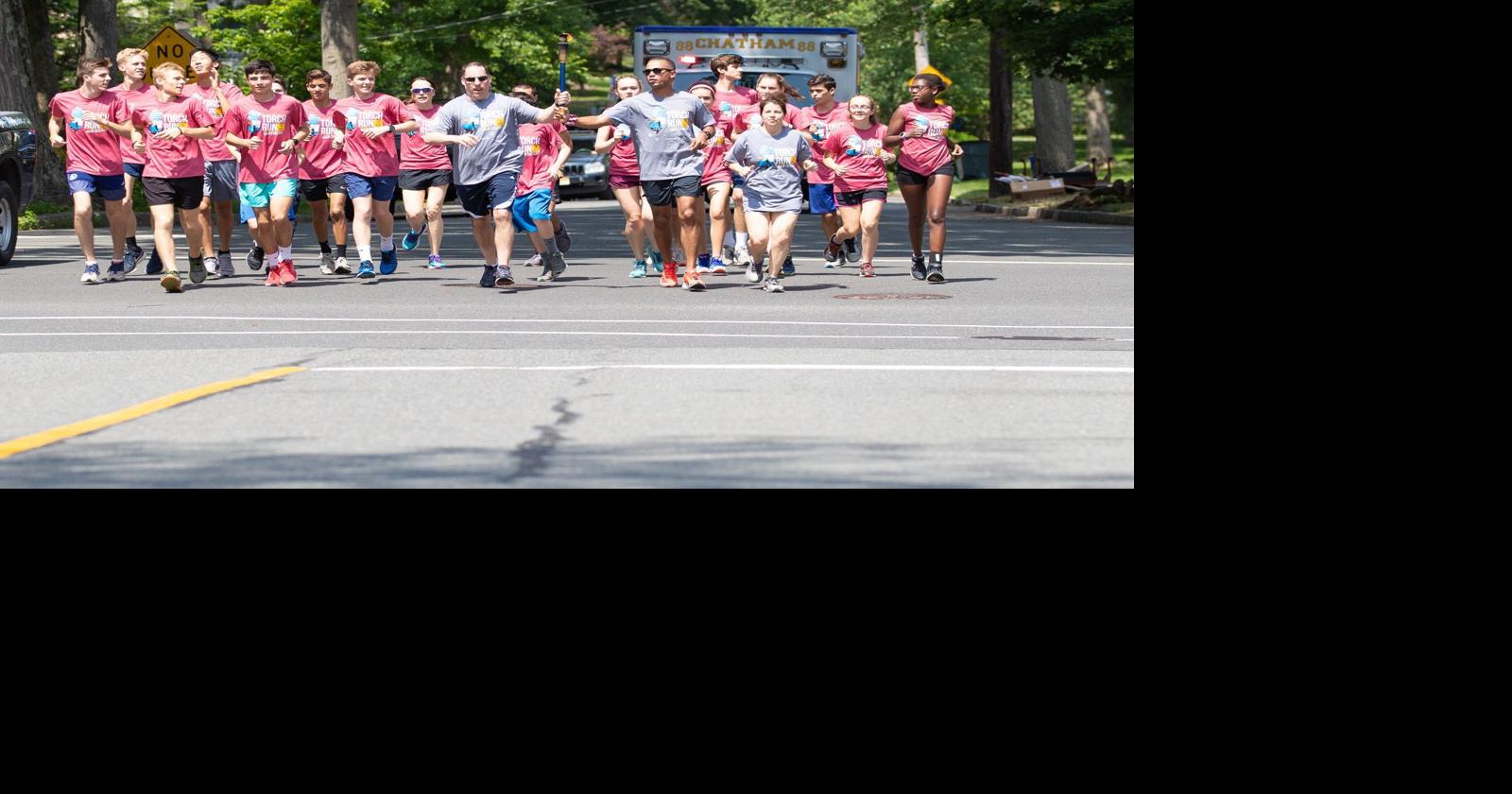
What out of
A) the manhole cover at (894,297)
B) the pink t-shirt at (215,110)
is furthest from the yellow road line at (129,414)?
the pink t-shirt at (215,110)

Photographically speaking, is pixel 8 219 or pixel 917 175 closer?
pixel 917 175

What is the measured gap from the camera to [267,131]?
57.1ft

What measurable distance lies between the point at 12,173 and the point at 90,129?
3384 mm

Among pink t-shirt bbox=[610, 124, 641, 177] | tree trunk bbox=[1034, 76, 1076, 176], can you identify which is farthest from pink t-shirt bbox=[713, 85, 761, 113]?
tree trunk bbox=[1034, 76, 1076, 176]

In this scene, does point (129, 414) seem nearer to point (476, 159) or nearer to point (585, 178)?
point (476, 159)

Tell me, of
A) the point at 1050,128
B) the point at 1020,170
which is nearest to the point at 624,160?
the point at 1050,128

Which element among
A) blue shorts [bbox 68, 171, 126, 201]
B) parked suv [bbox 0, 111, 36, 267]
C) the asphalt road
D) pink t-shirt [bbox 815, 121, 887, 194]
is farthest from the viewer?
parked suv [bbox 0, 111, 36, 267]

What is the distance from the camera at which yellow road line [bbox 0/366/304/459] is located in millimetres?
8670

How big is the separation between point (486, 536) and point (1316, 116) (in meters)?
2.62

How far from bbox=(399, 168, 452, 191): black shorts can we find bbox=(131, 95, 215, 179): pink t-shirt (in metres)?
2.19

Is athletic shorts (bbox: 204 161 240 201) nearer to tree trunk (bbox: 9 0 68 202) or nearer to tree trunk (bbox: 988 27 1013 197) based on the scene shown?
tree trunk (bbox: 9 0 68 202)

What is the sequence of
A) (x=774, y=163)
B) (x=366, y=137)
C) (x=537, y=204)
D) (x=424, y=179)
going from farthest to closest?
(x=424, y=179)
(x=537, y=204)
(x=366, y=137)
(x=774, y=163)

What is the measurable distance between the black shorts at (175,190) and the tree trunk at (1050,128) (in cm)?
2926

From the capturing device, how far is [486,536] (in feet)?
21.5
